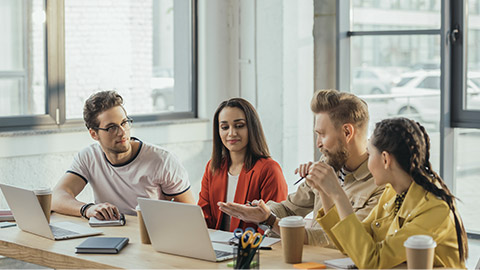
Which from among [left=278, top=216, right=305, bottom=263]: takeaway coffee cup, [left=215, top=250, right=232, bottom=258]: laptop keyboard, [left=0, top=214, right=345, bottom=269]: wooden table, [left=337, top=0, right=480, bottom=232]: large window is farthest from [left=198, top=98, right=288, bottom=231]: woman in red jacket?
[left=337, top=0, right=480, bottom=232]: large window

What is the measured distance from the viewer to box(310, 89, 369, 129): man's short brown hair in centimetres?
276

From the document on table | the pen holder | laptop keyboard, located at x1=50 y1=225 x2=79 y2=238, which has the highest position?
the pen holder

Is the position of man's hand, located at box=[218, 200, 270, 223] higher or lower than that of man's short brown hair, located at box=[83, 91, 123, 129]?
lower

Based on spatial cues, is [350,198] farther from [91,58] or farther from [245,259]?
[91,58]

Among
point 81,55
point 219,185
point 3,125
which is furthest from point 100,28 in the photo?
point 219,185

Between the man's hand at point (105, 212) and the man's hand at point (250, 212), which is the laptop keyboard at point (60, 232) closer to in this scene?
the man's hand at point (105, 212)

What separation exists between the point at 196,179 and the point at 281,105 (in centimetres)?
86

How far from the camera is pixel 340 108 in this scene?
2764 millimetres

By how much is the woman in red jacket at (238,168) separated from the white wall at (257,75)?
1.62 metres

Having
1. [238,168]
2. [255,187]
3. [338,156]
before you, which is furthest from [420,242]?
[238,168]

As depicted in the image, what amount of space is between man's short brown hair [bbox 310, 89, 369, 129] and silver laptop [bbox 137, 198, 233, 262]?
0.69 meters

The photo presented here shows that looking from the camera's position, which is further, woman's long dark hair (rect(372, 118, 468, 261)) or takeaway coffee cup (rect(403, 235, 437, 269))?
woman's long dark hair (rect(372, 118, 468, 261))

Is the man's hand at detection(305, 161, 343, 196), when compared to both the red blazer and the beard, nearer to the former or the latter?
the beard

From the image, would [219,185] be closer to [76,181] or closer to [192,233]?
[76,181]
